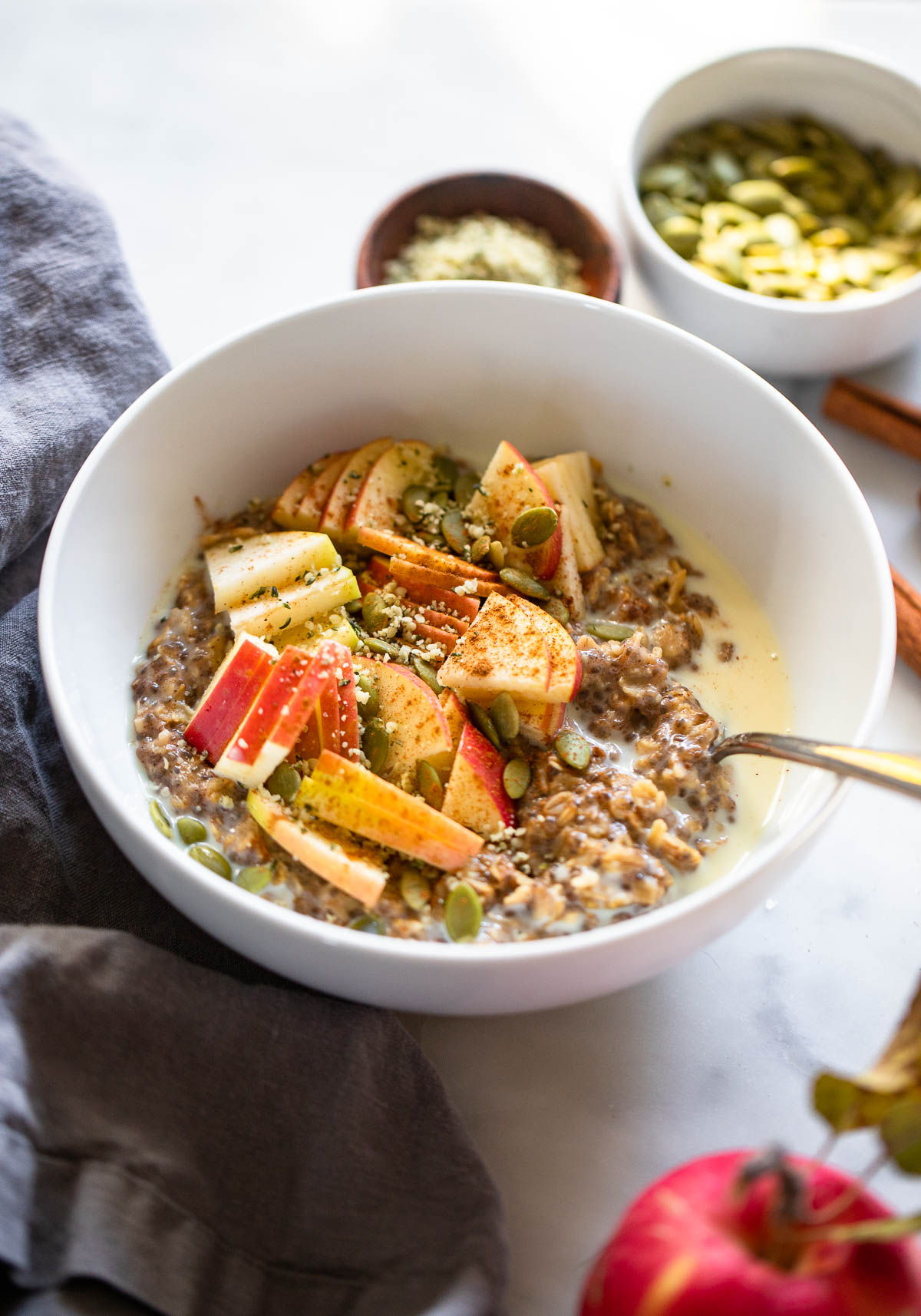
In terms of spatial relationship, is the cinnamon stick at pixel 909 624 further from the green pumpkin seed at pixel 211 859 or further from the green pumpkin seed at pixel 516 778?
the green pumpkin seed at pixel 211 859

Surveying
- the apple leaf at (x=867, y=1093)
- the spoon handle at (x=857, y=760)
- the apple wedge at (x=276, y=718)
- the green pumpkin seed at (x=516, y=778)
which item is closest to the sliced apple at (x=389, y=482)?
the apple wedge at (x=276, y=718)

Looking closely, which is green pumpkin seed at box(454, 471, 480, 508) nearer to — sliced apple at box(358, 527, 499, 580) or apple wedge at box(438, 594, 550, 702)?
sliced apple at box(358, 527, 499, 580)

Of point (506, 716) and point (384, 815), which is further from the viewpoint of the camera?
point (506, 716)

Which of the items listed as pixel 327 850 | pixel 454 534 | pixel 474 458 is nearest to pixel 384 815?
pixel 327 850

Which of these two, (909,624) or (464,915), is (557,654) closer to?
(464,915)

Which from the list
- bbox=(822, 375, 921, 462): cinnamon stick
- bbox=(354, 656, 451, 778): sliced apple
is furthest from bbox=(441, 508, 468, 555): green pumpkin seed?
bbox=(822, 375, 921, 462): cinnamon stick
